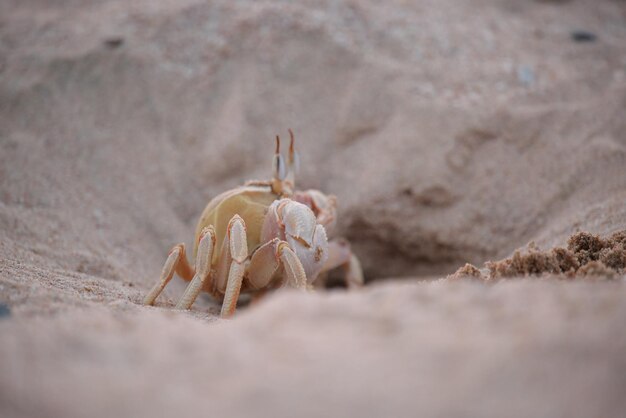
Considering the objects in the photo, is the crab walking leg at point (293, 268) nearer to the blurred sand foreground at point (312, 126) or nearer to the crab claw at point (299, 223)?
the crab claw at point (299, 223)

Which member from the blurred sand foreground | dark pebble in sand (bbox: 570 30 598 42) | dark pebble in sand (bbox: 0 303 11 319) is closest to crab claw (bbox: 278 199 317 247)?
the blurred sand foreground

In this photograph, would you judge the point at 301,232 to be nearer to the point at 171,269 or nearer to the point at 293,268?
the point at 293,268

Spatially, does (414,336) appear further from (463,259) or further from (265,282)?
(463,259)

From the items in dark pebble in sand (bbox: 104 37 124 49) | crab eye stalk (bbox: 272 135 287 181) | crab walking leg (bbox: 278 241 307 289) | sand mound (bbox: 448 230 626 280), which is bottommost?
crab walking leg (bbox: 278 241 307 289)

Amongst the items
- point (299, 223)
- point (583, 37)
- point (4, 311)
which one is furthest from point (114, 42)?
point (583, 37)

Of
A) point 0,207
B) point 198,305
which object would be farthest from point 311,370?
point 0,207

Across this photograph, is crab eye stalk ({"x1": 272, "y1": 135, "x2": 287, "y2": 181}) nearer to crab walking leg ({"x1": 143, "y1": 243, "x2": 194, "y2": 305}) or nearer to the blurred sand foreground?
crab walking leg ({"x1": 143, "y1": 243, "x2": 194, "y2": 305})

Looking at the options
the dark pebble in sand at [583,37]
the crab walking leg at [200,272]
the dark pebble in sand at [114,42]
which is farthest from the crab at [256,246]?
the dark pebble in sand at [583,37]
